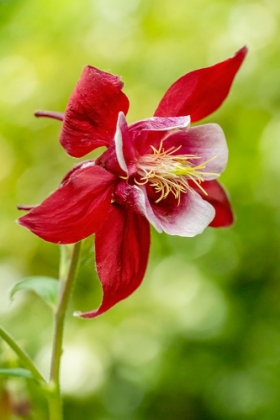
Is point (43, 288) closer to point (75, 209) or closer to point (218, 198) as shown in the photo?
point (75, 209)

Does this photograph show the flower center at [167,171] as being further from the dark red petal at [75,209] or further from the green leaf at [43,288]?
the green leaf at [43,288]

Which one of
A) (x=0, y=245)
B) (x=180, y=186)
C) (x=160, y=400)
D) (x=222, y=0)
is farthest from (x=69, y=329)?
(x=222, y=0)

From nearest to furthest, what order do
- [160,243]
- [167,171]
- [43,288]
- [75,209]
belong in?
[75,209] < [167,171] < [43,288] < [160,243]

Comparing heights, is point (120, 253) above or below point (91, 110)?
below

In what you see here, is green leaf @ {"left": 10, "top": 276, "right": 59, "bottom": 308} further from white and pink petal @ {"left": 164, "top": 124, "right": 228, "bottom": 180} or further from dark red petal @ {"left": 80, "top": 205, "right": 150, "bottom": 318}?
white and pink petal @ {"left": 164, "top": 124, "right": 228, "bottom": 180}

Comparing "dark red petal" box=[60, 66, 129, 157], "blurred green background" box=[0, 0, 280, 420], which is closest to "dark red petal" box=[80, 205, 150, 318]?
"dark red petal" box=[60, 66, 129, 157]

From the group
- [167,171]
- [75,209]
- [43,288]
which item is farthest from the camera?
[43,288]

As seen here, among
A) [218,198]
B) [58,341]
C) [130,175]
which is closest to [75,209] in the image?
[130,175]

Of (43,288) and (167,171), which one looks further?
(43,288)

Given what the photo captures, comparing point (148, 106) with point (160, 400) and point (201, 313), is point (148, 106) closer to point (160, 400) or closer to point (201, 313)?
point (201, 313)
